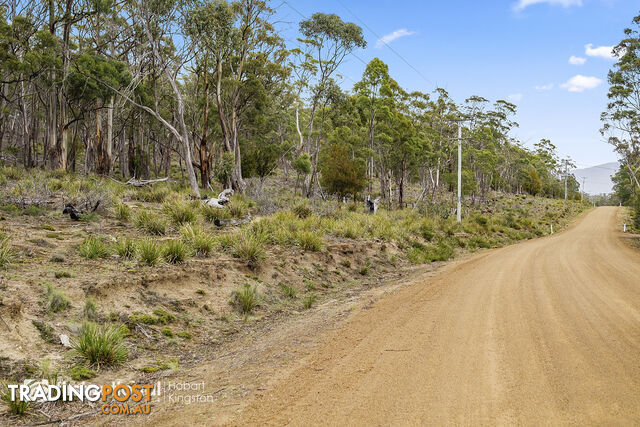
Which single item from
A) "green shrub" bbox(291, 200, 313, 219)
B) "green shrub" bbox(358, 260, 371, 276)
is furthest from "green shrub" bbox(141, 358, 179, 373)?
"green shrub" bbox(291, 200, 313, 219)

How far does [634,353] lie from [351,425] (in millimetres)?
3329

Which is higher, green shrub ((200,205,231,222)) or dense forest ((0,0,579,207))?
dense forest ((0,0,579,207))

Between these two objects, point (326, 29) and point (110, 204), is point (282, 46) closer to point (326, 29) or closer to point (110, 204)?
point (326, 29)

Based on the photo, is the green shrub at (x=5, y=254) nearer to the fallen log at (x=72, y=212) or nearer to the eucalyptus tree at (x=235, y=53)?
the fallen log at (x=72, y=212)

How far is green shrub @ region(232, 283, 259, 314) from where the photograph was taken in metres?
7.58

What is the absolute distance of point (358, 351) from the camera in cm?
474

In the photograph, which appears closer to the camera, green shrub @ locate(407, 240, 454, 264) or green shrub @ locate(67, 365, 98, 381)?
green shrub @ locate(67, 365, 98, 381)

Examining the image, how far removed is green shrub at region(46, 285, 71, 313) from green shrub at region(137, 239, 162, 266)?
82.6 inches

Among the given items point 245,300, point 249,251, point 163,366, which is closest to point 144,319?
point 163,366

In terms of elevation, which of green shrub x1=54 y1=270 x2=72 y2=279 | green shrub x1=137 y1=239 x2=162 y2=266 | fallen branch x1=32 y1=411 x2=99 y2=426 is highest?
green shrub x1=137 y1=239 x2=162 y2=266

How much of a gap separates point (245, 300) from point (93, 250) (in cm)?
318

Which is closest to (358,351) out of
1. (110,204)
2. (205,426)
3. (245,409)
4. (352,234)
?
(245,409)

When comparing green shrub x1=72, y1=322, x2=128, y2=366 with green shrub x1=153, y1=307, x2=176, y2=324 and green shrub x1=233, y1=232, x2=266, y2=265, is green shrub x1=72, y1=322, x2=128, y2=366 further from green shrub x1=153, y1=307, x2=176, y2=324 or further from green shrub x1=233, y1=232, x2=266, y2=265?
green shrub x1=233, y1=232, x2=266, y2=265

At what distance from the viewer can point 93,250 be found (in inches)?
300
